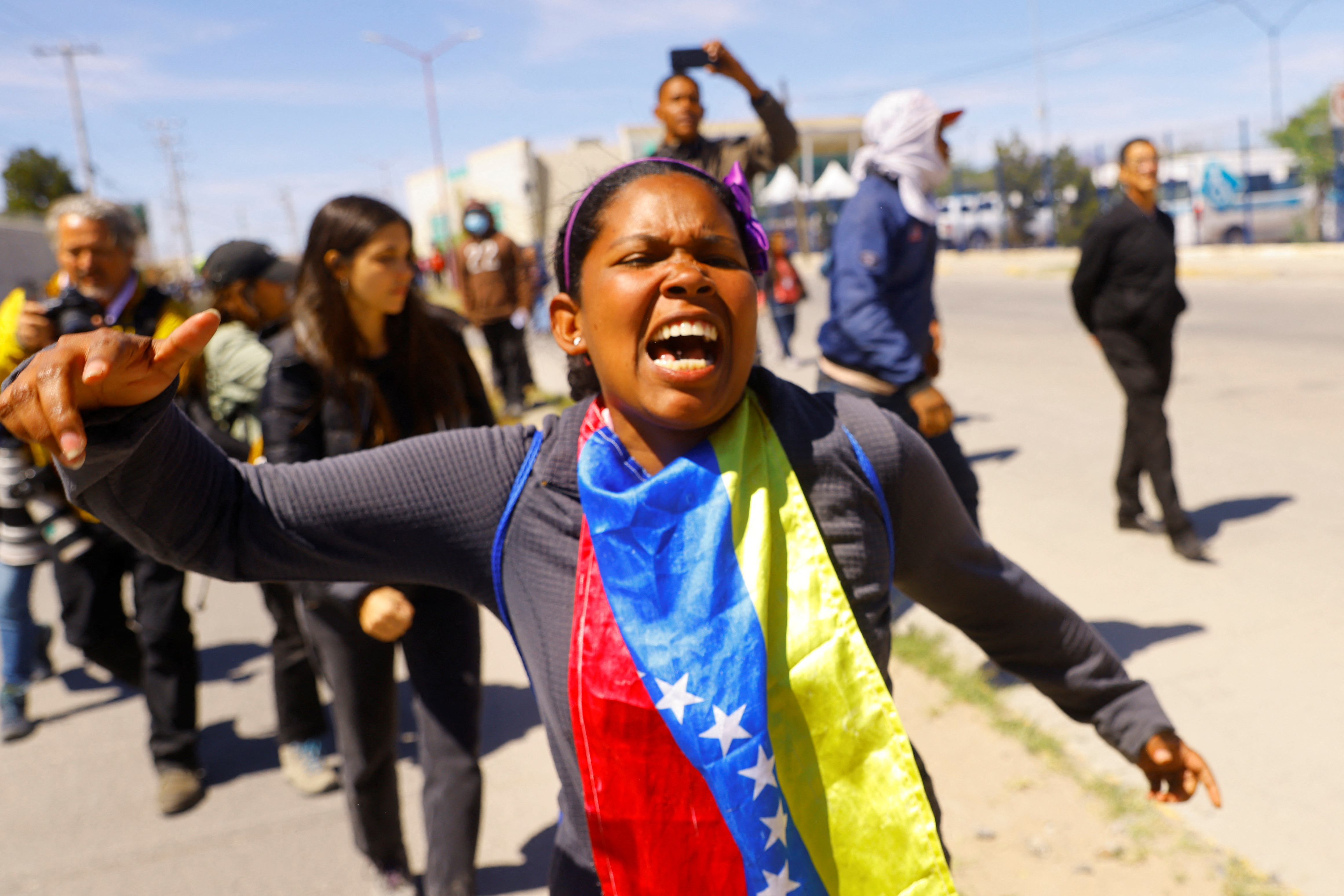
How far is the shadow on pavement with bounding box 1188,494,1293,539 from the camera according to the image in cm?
575

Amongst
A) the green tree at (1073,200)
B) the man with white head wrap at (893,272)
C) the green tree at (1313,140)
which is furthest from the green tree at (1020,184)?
the man with white head wrap at (893,272)

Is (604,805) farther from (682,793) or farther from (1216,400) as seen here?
(1216,400)

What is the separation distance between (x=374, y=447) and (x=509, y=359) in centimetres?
792

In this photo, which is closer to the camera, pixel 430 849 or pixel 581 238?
pixel 581 238

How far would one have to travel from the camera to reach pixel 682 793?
148 centimetres

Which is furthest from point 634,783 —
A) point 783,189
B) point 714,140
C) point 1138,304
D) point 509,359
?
point 783,189

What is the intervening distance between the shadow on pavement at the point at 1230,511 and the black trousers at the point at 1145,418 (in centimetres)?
34

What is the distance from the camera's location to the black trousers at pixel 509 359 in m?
10.6

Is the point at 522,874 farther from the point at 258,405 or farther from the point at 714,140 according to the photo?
the point at 714,140

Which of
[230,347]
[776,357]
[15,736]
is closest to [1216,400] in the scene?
[776,357]

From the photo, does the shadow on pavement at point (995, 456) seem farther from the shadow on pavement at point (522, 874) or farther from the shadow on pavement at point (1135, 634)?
the shadow on pavement at point (522, 874)

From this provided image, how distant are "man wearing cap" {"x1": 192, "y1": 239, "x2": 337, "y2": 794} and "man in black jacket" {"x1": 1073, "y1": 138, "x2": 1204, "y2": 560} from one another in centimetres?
387

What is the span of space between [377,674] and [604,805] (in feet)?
5.70

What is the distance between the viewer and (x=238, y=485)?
1.61 metres
